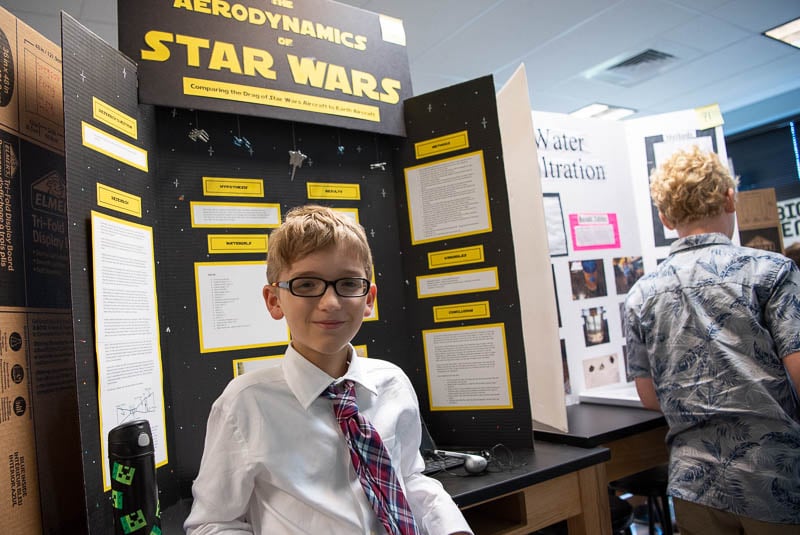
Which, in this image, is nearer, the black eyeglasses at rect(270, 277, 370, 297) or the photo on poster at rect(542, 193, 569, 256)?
the black eyeglasses at rect(270, 277, 370, 297)

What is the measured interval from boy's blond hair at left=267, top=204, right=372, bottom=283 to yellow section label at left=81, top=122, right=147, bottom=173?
1.55 ft

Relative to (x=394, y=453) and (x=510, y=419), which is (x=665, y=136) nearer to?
(x=510, y=419)

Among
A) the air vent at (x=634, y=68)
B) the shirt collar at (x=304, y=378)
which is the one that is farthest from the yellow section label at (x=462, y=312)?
the air vent at (x=634, y=68)

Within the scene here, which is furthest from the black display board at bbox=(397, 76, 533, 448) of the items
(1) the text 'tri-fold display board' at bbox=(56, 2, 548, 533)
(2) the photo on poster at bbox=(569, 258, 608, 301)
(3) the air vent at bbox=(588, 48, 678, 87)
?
(3) the air vent at bbox=(588, 48, 678, 87)

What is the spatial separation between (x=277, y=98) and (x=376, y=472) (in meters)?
1.06

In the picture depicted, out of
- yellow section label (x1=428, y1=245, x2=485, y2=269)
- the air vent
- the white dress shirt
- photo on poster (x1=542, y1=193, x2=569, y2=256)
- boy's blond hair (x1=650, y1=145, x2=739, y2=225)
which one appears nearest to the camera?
the white dress shirt

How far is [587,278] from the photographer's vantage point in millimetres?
2086

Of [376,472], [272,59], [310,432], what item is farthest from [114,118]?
[376,472]

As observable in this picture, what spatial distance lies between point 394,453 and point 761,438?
92 cm

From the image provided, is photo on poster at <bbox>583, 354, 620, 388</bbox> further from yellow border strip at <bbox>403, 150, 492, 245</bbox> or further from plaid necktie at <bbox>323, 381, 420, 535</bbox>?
plaid necktie at <bbox>323, 381, 420, 535</bbox>

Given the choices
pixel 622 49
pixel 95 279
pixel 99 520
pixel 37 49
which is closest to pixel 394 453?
pixel 99 520

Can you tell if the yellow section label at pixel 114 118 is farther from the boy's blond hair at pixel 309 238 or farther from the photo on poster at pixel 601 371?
the photo on poster at pixel 601 371

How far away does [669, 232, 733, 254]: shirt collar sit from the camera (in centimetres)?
148

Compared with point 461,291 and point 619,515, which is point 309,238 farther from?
point 619,515
